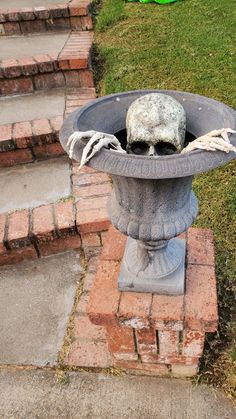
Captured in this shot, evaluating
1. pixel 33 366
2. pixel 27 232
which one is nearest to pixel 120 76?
pixel 27 232

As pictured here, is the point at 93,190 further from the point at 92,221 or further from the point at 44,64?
the point at 44,64

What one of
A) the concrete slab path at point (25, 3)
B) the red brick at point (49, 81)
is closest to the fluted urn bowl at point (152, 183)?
the red brick at point (49, 81)

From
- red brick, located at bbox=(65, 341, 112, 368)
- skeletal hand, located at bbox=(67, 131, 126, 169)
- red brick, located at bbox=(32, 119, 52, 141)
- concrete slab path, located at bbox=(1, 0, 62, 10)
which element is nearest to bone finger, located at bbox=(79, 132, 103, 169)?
skeletal hand, located at bbox=(67, 131, 126, 169)

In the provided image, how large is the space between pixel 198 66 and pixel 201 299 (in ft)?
8.82

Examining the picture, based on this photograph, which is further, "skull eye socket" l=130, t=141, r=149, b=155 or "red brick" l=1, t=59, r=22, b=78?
"red brick" l=1, t=59, r=22, b=78

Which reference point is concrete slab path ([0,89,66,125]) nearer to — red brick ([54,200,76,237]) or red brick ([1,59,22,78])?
red brick ([1,59,22,78])

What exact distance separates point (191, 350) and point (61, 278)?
88 centimetres

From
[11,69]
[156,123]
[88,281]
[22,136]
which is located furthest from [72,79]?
[156,123]

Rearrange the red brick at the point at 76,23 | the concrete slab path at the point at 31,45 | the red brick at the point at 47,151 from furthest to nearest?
the red brick at the point at 76,23 < the concrete slab path at the point at 31,45 < the red brick at the point at 47,151

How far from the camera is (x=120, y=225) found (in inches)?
54.7

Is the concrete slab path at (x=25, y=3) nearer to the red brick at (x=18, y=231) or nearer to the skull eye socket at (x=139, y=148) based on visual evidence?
the red brick at (x=18, y=231)

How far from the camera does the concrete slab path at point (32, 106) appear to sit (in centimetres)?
303

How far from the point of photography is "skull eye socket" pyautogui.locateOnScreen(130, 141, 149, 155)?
1263mm

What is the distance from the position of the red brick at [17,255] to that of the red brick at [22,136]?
81cm
